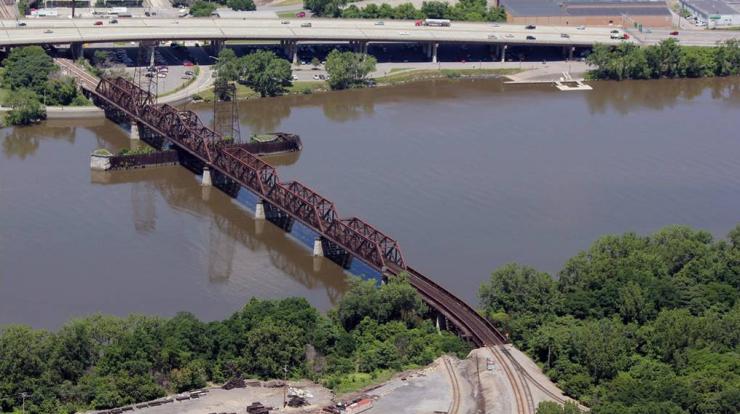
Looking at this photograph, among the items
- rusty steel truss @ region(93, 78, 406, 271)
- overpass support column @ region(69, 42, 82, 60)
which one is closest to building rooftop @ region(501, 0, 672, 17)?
overpass support column @ region(69, 42, 82, 60)

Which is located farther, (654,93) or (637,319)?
(654,93)

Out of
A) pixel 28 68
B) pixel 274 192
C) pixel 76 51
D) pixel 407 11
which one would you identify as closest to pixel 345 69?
pixel 407 11

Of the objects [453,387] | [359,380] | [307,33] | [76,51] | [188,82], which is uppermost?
[307,33]

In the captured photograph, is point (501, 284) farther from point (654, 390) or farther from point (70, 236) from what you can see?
point (70, 236)

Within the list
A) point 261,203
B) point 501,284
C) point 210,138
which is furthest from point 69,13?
point 501,284

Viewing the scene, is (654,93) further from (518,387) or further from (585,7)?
(518,387)

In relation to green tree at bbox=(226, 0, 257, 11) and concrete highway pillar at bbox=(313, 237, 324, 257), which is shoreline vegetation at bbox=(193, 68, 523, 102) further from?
concrete highway pillar at bbox=(313, 237, 324, 257)

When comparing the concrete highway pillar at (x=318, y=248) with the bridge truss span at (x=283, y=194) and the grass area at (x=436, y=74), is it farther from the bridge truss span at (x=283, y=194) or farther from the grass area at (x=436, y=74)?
the grass area at (x=436, y=74)
